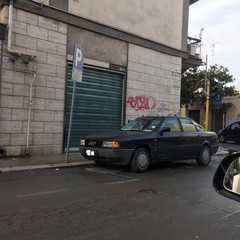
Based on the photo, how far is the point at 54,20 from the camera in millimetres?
12445

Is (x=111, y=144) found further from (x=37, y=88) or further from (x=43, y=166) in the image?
(x=37, y=88)

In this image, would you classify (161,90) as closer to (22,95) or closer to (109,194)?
(22,95)

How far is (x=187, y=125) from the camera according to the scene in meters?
11.5

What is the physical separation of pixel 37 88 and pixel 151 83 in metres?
5.90

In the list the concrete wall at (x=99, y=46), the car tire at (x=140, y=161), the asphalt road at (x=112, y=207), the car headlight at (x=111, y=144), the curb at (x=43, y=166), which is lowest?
the asphalt road at (x=112, y=207)

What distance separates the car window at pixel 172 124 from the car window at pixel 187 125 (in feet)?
0.76

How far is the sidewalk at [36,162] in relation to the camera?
32.0ft

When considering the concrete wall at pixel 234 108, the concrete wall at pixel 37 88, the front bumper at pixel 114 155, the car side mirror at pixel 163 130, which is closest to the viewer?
the front bumper at pixel 114 155

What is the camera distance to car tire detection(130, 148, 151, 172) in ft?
31.9

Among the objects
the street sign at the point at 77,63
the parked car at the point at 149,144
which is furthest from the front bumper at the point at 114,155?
the street sign at the point at 77,63

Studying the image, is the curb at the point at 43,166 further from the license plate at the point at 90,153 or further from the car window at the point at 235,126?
the car window at the point at 235,126

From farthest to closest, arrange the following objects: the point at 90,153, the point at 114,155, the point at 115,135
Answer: the point at 90,153 < the point at 115,135 < the point at 114,155

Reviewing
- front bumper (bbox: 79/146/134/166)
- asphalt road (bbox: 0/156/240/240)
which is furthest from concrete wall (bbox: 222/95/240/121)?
front bumper (bbox: 79/146/134/166)

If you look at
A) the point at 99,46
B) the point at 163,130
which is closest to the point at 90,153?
the point at 163,130
